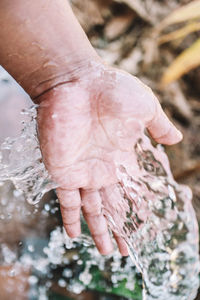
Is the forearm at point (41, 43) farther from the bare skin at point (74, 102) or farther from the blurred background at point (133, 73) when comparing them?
the blurred background at point (133, 73)

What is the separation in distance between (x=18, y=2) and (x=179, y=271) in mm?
966

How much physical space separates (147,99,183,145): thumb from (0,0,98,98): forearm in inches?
11.0

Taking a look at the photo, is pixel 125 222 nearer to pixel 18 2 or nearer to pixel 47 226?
pixel 47 226

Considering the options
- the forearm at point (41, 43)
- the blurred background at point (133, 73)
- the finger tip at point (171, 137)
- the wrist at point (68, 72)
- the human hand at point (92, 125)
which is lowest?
the blurred background at point (133, 73)

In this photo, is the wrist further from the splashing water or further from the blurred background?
the blurred background

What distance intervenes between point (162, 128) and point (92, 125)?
0.21 meters

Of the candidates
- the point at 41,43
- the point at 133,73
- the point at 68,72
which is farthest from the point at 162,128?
the point at 133,73

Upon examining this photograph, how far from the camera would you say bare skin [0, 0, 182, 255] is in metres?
1.20

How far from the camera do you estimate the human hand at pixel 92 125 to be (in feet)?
3.88

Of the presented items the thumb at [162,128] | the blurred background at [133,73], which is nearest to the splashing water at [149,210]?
the thumb at [162,128]

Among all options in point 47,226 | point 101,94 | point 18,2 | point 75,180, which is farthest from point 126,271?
point 18,2

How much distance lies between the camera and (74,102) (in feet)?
3.98

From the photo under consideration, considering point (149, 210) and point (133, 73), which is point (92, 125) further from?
point (133, 73)

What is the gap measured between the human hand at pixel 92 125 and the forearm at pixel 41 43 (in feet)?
0.16
